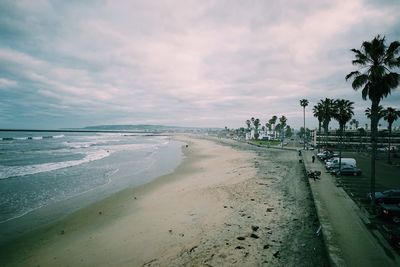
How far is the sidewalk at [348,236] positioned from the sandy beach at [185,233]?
30.2 inches

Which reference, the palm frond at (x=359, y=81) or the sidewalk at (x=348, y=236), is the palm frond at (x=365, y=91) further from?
the sidewalk at (x=348, y=236)

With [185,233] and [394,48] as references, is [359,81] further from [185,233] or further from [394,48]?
[185,233]

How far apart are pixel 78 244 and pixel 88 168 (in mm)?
29268

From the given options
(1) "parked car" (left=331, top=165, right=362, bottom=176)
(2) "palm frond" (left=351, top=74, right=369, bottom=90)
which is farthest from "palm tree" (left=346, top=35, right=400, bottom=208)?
(1) "parked car" (left=331, top=165, right=362, bottom=176)

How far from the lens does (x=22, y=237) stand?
16.6 meters

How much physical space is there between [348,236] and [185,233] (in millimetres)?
9178

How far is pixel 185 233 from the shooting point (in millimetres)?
16312

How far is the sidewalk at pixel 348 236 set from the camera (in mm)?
11594

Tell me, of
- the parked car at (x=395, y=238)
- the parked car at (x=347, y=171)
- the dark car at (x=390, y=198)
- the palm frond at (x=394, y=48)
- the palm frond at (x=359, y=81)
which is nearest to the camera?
the parked car at (x=395, y=238)

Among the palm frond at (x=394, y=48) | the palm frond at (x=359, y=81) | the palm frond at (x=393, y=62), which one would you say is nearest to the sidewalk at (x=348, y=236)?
the palm frond at (x=359, y=81)

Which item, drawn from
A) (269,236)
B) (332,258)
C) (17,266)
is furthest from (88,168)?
(332,258)

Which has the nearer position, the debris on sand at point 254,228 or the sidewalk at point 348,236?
the sidewalk at point 348,236

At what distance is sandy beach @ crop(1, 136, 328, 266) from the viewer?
13.3 m

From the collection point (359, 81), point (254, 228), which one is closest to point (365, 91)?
point (359, 81)
